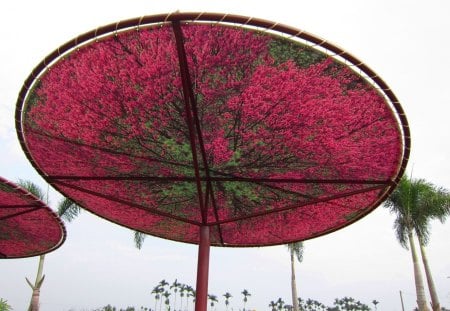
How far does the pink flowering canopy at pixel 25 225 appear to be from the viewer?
1228cm

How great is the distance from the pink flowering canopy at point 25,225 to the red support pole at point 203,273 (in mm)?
5685

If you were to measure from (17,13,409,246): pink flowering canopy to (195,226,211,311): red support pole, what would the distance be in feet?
3.79

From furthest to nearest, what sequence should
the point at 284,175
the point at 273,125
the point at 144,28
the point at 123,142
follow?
the point at 284,175 → the point at 123,142 → the point at 273,125 → the point at 144,28

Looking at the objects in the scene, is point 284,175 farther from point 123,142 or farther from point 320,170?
point 123,142

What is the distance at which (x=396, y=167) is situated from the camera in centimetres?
923

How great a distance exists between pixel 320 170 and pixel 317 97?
2.91 m

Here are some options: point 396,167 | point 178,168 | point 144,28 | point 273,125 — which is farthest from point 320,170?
point 144,28

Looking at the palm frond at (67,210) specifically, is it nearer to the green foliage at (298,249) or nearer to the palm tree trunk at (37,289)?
the palm tree trunk at (37,289)

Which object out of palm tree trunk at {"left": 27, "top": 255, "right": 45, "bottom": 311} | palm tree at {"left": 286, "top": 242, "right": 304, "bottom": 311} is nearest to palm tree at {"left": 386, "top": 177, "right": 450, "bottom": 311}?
palm tree at {"left": 286, "top": 242, "right": 304, "bottom": 311}

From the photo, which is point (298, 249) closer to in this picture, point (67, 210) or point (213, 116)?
point (67, 210)

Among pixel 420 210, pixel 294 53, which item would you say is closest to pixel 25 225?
pixel 294 53

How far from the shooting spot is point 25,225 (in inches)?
597

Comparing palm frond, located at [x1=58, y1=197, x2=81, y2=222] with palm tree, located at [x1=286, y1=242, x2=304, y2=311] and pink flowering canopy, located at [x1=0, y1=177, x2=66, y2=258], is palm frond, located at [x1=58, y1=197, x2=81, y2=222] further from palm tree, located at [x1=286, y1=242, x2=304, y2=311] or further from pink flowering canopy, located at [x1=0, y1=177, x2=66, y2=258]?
palm tree, located at [x1=286, y1=242, x2=304, y2=311]

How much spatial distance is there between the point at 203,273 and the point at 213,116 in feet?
Answer: 15.0
